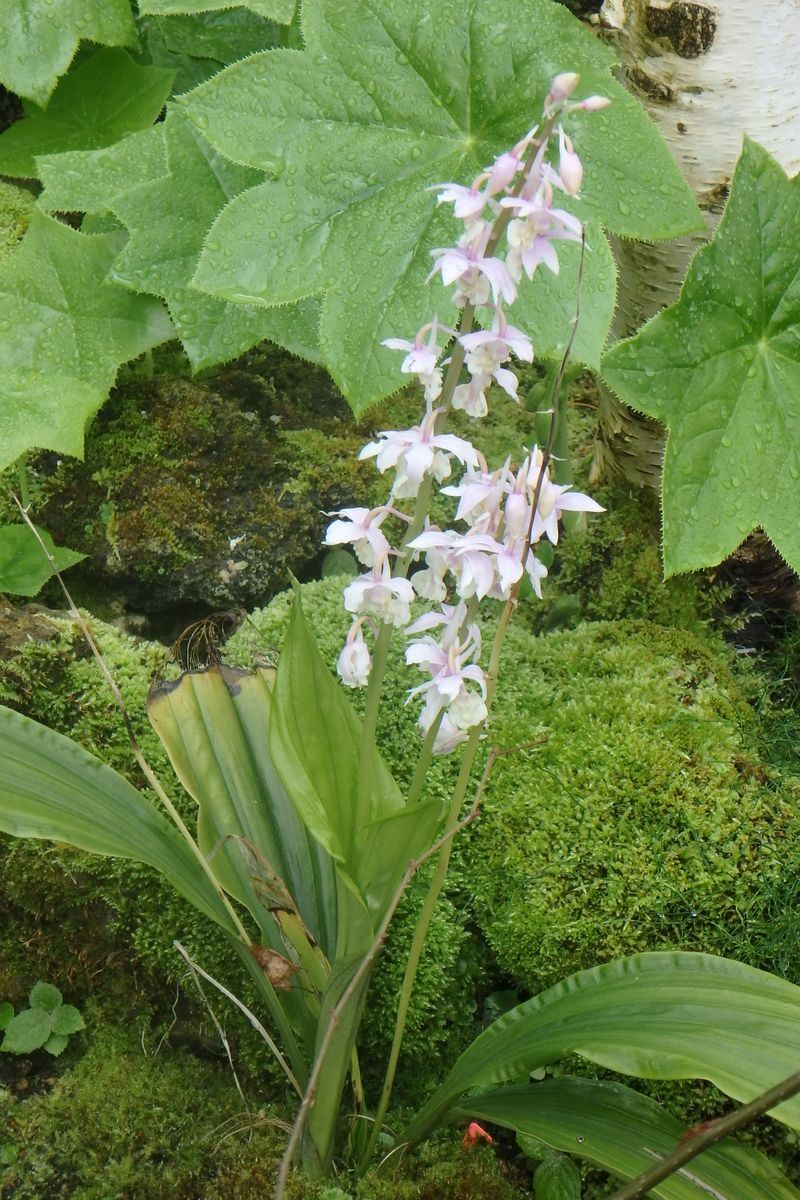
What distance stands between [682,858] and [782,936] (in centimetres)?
21

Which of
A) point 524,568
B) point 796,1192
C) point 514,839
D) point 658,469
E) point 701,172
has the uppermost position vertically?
point 701,172

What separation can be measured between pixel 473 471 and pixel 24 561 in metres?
1.31

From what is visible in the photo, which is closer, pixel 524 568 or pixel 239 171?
pixel 524 568

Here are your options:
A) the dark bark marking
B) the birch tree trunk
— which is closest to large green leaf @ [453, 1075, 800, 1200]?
the birch tree trunk

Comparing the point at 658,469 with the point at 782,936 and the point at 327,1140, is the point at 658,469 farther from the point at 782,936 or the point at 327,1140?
the point at 327,1140

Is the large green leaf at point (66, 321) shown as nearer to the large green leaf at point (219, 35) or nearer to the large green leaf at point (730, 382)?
the large green leaf at point (219, 35)

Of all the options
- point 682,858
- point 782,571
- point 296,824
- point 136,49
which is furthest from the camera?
point 136,49

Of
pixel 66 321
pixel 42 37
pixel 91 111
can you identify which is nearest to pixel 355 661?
pixel 66 321

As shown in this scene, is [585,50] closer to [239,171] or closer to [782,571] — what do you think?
[239,171]

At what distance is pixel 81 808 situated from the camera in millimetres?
1548

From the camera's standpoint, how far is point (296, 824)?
5.73 ft

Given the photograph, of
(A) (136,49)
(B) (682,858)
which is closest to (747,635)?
(B) (682,858)

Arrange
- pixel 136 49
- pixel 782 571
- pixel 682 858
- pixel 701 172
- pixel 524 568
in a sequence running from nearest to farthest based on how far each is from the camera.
A: pixel 524 568 → pixel 682 858 → pixel 701 172 → pixel 782 571 → pixel 136 49

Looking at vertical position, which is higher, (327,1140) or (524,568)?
(524,568)
